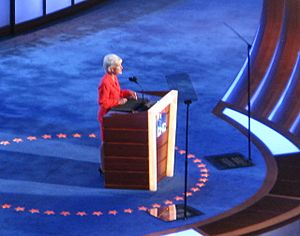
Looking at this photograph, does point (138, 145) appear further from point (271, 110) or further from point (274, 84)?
point (274, 84)

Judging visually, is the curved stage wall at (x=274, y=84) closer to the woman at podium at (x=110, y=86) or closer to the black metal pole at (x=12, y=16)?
the woman at podium at (x=110, y=86)

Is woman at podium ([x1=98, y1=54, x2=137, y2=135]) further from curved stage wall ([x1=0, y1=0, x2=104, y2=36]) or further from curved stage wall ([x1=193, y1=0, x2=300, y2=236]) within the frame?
curved stage wall ([x1=0, y1=0, x2=104, y2=36])

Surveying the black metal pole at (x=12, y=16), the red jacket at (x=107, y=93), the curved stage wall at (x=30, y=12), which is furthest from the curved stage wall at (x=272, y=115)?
the black metal pole at (x=12, y=16)

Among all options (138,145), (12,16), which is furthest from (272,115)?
(12,16)

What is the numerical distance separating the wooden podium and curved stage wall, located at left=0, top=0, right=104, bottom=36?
606 centimetres

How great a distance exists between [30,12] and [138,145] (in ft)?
22.9

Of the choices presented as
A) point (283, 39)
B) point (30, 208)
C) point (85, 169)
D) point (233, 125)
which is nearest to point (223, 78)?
point (283, 39)

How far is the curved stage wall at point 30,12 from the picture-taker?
14523 millimetres

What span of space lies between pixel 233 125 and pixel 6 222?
11.8ft

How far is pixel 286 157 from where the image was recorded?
9.81m

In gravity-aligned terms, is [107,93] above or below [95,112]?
above

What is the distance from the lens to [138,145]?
865cm

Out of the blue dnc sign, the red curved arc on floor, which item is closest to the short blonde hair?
the blue dnc sign

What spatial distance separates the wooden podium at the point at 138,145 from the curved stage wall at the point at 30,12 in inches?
239
